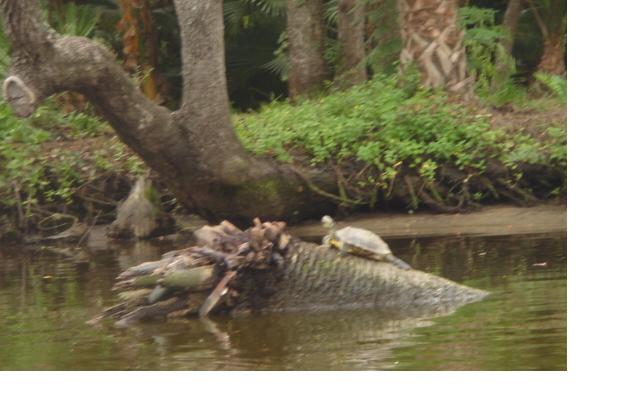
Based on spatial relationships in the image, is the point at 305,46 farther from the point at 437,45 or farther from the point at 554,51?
the point at 554,51

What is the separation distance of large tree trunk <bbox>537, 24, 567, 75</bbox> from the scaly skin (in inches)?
285

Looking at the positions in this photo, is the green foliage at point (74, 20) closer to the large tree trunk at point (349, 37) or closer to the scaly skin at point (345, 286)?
the large tree trunk at point (349, 37)

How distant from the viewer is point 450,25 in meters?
12.1

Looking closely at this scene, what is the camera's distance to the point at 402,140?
11398 millimetres

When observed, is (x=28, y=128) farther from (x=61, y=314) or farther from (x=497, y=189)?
(x=61, y=314)

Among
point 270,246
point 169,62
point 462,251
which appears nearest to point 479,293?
point 270,246

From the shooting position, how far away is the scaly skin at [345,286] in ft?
23.7

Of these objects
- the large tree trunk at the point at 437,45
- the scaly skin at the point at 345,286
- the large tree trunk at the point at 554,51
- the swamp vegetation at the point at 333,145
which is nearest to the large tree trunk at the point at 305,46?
the swamp vegetation at the point at 333,145

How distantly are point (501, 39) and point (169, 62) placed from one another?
14.7ft

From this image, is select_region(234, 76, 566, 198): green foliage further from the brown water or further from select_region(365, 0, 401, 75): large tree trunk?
the brown water

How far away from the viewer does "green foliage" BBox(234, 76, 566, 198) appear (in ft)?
36.9

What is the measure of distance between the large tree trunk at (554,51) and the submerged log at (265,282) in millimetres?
7218

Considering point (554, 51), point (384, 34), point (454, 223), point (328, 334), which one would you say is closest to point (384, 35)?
point (384, 34)

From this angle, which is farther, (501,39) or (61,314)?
(501,39)
